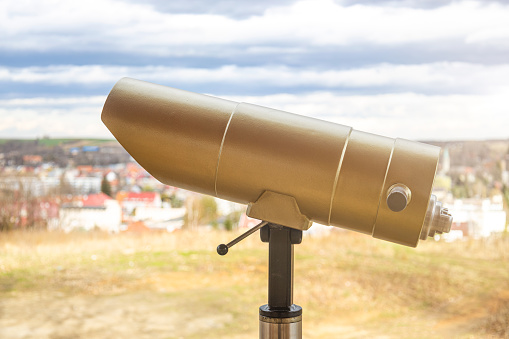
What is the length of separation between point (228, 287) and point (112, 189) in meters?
0.81

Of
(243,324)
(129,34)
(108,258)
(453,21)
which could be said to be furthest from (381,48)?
(108,258)

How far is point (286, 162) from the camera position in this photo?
0.78m

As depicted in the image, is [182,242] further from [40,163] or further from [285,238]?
[285,238]

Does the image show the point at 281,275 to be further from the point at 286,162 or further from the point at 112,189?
the point at 112,189

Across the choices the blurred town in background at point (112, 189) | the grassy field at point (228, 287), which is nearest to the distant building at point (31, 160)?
the blurred town in background at point (112, 189)

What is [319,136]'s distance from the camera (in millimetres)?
781

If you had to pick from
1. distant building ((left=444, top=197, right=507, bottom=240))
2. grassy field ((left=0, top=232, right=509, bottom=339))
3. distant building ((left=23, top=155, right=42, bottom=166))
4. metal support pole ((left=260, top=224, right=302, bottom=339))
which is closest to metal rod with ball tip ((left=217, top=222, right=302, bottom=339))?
metal support pole ((left=260, top=224, right=302, bottom=339))

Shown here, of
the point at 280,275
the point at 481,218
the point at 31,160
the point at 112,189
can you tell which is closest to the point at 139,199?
the point at 112,189

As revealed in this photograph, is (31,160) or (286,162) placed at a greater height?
(286,162)

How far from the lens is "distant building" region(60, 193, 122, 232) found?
3.08m

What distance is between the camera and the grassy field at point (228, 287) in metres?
2.81

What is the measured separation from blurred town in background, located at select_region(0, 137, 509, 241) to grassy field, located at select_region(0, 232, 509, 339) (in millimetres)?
86

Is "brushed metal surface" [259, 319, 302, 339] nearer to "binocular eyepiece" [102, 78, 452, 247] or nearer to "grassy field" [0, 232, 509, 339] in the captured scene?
"binocular eyepiece" [102, 78, 452, 247]

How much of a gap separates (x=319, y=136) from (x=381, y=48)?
233 centimetres
